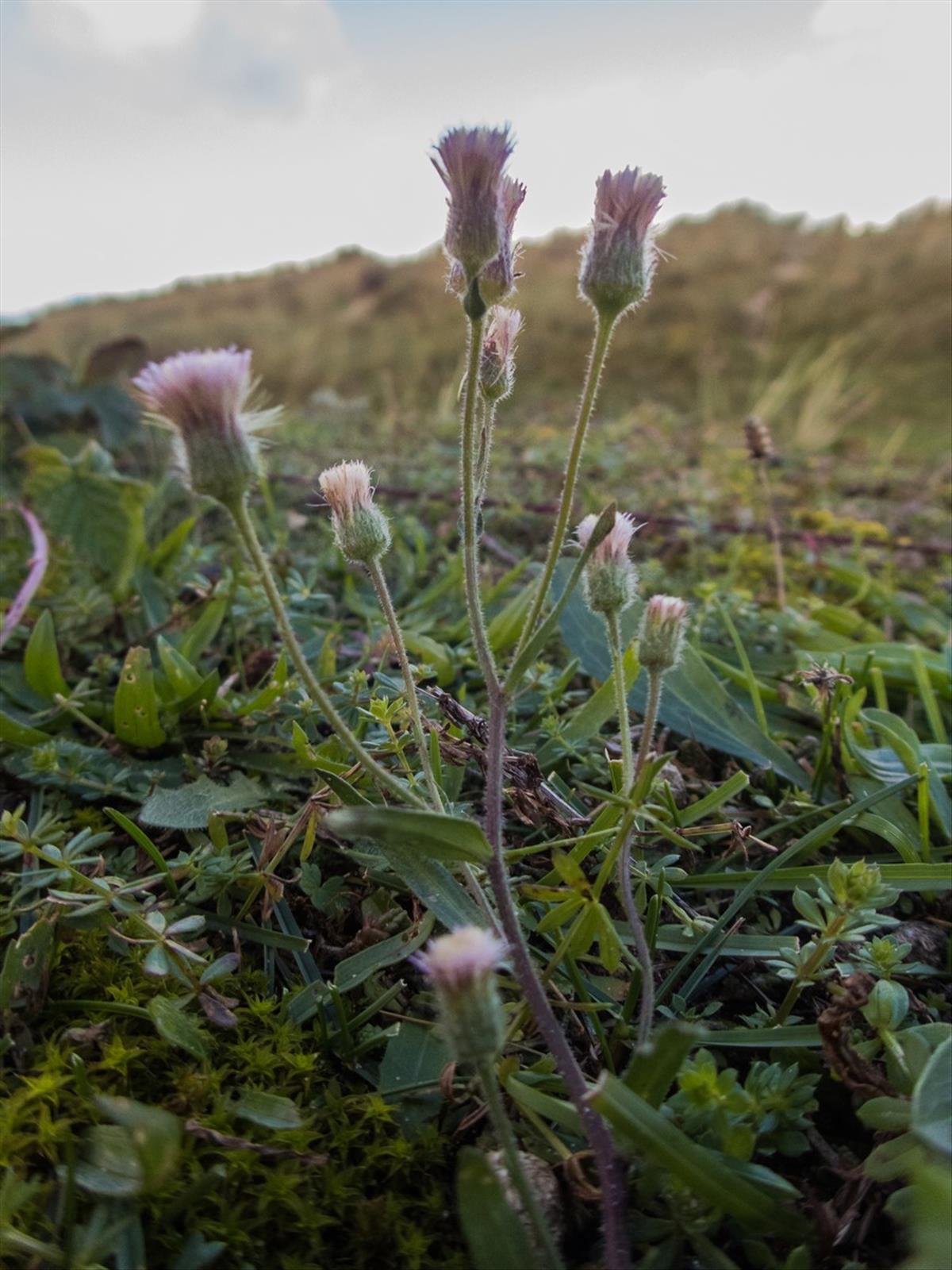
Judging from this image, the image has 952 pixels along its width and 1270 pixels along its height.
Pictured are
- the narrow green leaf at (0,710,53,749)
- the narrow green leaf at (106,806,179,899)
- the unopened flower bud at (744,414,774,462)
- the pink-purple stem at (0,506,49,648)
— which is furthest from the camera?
the unopened flower bud at (744,414,774,462)

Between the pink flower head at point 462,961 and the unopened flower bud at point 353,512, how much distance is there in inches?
19.5

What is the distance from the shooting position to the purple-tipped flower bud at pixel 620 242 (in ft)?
3.07

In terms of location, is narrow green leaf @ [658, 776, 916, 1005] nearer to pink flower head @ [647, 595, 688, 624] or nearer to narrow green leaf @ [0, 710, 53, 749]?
pink flower head @ [647, 595, 688, 624]

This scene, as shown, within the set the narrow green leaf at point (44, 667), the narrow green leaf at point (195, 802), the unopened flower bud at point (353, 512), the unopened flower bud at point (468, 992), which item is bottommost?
the narrow green leaf at point (195, 802)

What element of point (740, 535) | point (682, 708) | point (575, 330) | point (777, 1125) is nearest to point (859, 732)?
point (682, 708)

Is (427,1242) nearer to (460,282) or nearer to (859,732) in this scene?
(460,282)

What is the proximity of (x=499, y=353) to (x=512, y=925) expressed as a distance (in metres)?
0.69

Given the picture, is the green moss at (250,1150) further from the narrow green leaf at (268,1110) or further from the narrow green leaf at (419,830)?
the narrow green leaf at (419,830)

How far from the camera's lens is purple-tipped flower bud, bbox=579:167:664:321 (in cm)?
94

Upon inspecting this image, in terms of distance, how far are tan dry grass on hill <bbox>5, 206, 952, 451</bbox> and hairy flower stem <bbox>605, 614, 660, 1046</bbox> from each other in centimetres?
457

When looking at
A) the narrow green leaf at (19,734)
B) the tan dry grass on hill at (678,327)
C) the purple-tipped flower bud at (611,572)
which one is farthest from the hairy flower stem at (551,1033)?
the tan dry grass on hill at (678,327)

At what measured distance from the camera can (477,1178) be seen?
0.74 metres

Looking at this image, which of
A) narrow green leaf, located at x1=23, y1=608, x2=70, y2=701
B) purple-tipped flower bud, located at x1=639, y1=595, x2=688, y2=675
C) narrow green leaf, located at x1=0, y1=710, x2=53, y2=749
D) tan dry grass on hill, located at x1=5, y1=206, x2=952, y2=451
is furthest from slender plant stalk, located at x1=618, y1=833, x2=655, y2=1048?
tan dry grass on hill, located at x1=5, y1=206, x2=952, y2=451

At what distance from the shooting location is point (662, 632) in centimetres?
106
